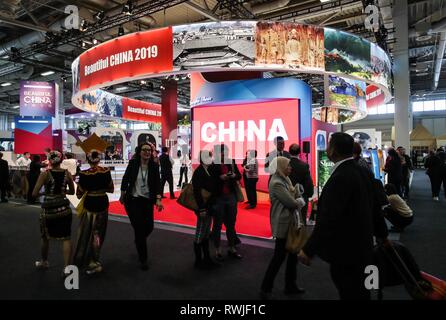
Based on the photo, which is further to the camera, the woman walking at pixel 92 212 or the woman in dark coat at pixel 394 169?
the woman in dark coat at pixel 394 169

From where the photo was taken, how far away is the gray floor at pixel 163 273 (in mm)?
3000

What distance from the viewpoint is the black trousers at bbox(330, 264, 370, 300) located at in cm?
185

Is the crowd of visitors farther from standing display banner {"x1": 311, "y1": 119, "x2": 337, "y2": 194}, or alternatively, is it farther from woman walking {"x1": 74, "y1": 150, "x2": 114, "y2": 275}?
standing display banner {"x1": 311, "y1": 119, "x2": 337, "y2": 194}

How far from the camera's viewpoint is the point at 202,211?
3627mm

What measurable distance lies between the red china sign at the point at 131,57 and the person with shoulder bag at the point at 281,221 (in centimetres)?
377

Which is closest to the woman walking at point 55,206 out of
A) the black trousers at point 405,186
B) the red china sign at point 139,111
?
the black trousers at point 405,186

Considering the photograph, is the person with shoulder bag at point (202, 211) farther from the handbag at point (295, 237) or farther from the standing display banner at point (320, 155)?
the standing display banner at point (320, 155)

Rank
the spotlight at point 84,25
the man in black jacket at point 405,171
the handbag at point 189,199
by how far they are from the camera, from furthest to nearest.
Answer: the spotlight at point 84,25
the man in black jacket at point 405,171
the handbag at point 189,199

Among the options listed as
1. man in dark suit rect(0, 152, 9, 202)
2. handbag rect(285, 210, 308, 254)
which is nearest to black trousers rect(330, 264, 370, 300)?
handbag rect(285, 210, 308, 254)

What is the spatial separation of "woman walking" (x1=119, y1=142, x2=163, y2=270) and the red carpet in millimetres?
1947

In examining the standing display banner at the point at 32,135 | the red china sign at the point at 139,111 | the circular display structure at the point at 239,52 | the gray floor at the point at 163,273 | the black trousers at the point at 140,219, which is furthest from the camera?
the red china sign at the point at 139,111

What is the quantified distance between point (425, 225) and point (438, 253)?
1874mm

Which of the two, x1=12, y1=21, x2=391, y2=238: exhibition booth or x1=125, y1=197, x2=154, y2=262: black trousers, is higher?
x1=12, y1=21, x2=391, y2=238: exhibition booth
